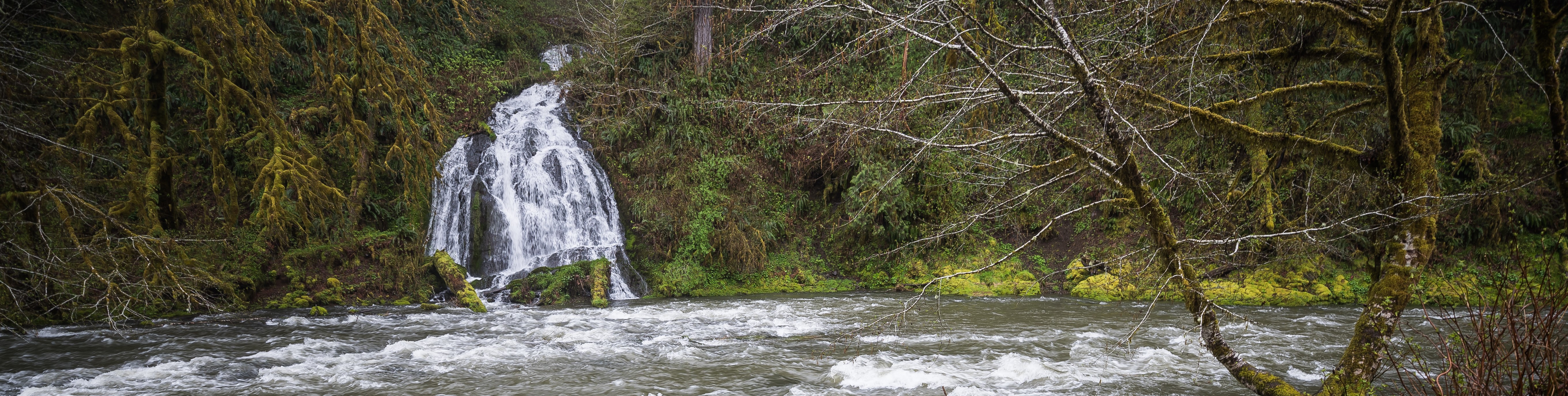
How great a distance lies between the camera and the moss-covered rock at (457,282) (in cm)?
1052

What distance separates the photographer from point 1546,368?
261 centimetres

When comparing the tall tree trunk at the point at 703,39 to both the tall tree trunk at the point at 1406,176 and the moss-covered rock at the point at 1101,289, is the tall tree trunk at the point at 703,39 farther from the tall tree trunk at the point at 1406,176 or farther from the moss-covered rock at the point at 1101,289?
the tall tree trunk at the point at 1406,176

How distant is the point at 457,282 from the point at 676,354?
5.71 m

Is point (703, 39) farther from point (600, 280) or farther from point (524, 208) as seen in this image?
point (600, 280)

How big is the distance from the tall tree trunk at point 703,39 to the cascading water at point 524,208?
10.2ft

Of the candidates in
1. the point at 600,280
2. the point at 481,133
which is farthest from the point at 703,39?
the point at 600,280

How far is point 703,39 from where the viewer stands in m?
15.4

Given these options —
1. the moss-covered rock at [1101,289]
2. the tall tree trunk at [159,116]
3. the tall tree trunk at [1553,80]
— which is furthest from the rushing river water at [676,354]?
the tall tree trunk at [1553,80]

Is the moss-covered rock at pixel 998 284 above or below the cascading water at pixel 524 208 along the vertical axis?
below

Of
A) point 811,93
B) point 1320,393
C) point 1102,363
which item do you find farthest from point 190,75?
point 1320,393

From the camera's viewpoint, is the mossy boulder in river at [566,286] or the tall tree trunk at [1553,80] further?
the mossy boulder in river at [566,286]

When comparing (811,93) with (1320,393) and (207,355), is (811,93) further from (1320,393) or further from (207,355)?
(1320,393)

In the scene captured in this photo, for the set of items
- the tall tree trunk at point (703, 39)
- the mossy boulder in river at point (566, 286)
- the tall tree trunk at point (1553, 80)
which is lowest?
the mossy boulder in river at point (566, 286)

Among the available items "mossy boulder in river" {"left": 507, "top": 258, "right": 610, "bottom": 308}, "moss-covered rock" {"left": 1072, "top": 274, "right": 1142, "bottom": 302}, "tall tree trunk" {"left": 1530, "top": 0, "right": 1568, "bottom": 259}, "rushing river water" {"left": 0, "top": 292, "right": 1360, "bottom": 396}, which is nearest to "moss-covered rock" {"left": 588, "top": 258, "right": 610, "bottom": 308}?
"mossy boulder in river" {"left": 507, "top": 258, "right": 610, "bottom": 308}
